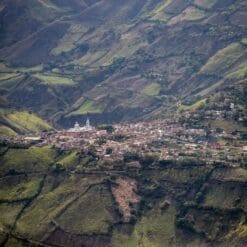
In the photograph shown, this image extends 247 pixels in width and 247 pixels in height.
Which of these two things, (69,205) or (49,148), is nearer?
(69,205)

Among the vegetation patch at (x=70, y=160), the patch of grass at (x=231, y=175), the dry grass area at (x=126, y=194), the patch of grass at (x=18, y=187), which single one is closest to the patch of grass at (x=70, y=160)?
the vegetation patch at (x=70, y=160)

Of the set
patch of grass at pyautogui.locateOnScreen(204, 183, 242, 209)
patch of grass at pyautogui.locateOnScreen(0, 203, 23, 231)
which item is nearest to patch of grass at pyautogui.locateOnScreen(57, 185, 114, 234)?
patch of grass at pyautogui.locateOnScreen(0, 203, 23, 231)

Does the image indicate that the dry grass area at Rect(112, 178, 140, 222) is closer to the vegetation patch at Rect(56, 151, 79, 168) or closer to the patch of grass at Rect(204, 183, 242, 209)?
the vegetation patch at Rect(56, 151, 79, 168)

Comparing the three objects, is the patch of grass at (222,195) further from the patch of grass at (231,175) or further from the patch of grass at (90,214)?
the patch of grass at (90,214)

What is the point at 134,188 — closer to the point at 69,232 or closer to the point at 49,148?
the point at 69,232

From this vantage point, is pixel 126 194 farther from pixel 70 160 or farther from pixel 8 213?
pixel 8 213

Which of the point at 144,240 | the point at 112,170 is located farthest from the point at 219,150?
the point at 144,240

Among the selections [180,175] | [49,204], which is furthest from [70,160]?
[180,175]
